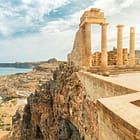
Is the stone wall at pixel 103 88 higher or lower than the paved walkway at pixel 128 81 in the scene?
lower

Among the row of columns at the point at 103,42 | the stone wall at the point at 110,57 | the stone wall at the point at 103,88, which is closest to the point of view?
the stone wall at the point at 103,88

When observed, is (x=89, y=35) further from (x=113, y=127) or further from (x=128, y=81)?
(x=113, y=127)

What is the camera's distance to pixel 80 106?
13.7 metres

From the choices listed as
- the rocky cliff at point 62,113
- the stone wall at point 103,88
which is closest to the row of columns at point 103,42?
the rocky cliff at point 62,113

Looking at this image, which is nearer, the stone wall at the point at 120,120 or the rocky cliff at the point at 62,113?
the stone wall at the point at 120,120

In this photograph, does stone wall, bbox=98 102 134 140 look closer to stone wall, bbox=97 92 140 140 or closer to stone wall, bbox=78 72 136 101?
stone wall, bbox=97 92 140 140

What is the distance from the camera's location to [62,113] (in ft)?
60.6

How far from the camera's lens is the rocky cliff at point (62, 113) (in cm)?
1261

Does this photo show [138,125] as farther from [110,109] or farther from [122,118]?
[110,109]

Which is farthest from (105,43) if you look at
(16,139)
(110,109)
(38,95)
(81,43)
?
(16,139)

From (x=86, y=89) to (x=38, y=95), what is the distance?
Answer: 14548 millimetres

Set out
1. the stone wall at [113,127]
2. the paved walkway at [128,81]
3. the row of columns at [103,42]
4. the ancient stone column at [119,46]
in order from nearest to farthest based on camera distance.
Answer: the stone wall at [113,127] < the paved walkway at [128,81] < the row of columns at [103,42] < the ancient stone column at [119,46]

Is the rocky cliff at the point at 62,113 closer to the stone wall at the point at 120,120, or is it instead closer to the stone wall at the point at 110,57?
the stone wall at the point at 110,57

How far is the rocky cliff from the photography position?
41.4 feet
